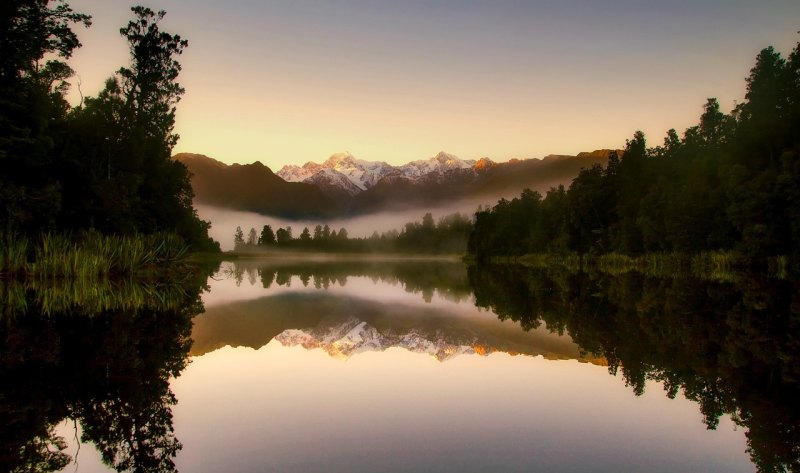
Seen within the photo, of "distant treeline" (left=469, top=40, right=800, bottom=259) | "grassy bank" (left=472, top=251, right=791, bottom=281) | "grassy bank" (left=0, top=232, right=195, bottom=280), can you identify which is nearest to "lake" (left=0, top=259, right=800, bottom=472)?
"grassy bank" (left=0, top=232, right=195, bottom=280)

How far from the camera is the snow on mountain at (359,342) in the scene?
1405 cm

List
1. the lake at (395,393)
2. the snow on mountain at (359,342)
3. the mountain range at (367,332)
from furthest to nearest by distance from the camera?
the mountain range at (367,332), the snow on mountain at (359,342), the lake at (395,393)

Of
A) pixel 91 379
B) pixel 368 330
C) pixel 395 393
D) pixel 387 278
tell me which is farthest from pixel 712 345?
pixel 387 278

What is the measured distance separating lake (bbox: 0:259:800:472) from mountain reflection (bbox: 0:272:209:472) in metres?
0.04

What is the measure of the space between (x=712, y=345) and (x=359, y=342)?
879 centimetres

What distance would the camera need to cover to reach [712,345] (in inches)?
555

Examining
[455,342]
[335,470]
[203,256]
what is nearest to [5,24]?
[455,342]

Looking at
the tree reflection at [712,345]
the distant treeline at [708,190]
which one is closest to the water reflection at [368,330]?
the tree reflection at [712,345]

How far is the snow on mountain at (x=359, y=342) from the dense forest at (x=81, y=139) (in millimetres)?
18470

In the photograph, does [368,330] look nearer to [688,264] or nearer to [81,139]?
[81,139]

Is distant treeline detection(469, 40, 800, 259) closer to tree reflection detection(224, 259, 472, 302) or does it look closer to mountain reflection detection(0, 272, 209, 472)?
tree reflection detection(224, 259, 472, 302)

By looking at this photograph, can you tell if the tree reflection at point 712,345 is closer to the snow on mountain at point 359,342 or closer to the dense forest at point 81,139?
the snow on mountain at point 359,342

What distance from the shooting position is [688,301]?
80.2ft

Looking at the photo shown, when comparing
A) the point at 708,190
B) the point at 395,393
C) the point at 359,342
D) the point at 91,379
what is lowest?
the point at 359,342
